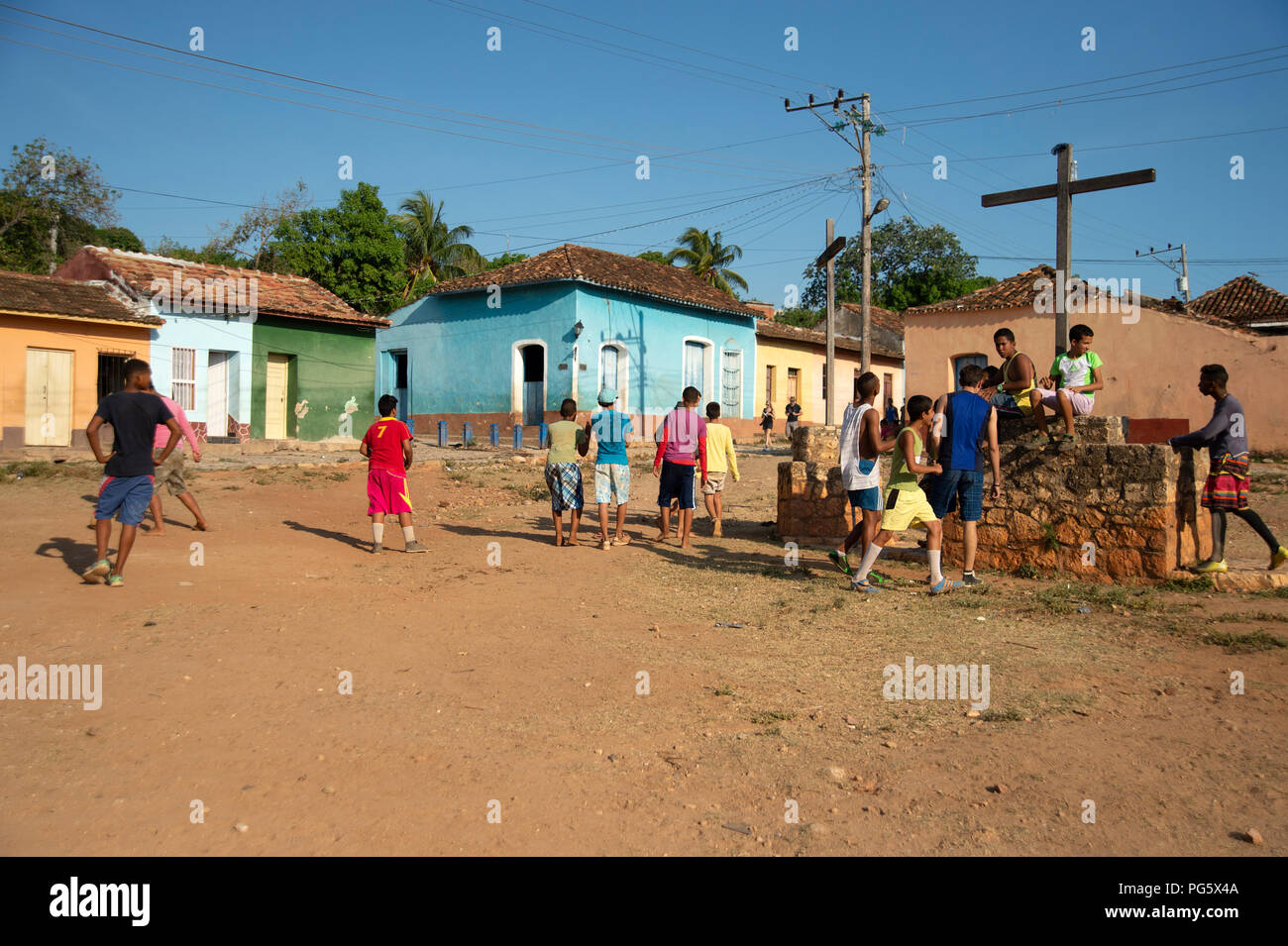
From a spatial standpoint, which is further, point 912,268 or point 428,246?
point 912,268

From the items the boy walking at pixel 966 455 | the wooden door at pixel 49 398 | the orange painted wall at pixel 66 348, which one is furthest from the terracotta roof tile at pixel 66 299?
the boy walking at pixel 966 455

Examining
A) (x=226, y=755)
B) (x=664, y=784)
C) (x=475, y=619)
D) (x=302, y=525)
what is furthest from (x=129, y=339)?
(x=664, y=784)

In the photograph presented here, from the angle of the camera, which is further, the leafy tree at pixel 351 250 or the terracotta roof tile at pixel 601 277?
the leafy tree at pixel 351 250

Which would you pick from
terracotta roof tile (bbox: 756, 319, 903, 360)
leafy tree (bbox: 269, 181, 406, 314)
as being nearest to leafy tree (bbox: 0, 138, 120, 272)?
leafy tree (bbox: 269, 181, 406, 314)

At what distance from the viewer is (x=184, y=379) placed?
20.5 metres

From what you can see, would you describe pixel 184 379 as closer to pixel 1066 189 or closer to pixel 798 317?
pixel 1066 189

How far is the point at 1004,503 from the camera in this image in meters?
7.66

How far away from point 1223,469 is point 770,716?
485cm

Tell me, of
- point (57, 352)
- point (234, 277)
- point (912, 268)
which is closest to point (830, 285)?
point (234, 277)

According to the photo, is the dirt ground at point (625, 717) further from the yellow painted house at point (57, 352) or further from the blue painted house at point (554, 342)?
the blue painted house at point (554, 342)

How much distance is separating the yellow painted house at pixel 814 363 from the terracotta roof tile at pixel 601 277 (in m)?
2.82

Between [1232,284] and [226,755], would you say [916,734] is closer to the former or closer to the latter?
[226,755]

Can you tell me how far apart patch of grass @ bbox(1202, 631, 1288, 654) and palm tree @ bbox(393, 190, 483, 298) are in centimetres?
3313

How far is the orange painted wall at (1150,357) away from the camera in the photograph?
19.5 metres
